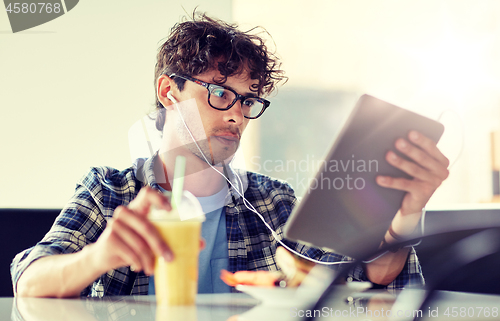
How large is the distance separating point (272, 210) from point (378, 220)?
50 cm

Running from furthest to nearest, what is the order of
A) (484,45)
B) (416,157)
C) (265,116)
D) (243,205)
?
(484,45) < (265,116) < (243,205) < (416,157)

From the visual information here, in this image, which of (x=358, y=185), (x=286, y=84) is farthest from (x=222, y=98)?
(x=286, y=84)

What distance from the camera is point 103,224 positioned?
94 centimetres

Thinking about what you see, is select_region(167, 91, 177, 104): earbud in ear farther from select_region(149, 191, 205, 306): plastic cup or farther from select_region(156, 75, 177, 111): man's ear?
select_region(149, 191, 205, 306): plastic cup

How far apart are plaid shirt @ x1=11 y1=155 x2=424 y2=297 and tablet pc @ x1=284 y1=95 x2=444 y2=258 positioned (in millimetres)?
103

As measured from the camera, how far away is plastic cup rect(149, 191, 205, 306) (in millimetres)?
453

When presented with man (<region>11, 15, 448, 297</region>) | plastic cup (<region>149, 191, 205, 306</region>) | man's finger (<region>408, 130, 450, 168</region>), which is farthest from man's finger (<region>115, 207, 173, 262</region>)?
man's finger (<region>408, 130, 450, 168</region>)

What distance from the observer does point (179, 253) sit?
0.46 meters

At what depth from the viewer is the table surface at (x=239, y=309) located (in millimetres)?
476

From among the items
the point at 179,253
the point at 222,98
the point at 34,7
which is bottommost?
the point at 179,253

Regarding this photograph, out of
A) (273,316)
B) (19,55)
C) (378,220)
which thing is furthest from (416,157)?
(19,55)

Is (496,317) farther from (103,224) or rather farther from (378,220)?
(103,224)

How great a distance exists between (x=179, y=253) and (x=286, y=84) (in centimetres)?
174

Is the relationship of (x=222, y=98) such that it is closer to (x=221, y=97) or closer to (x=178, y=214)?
(x=221, y=97)
